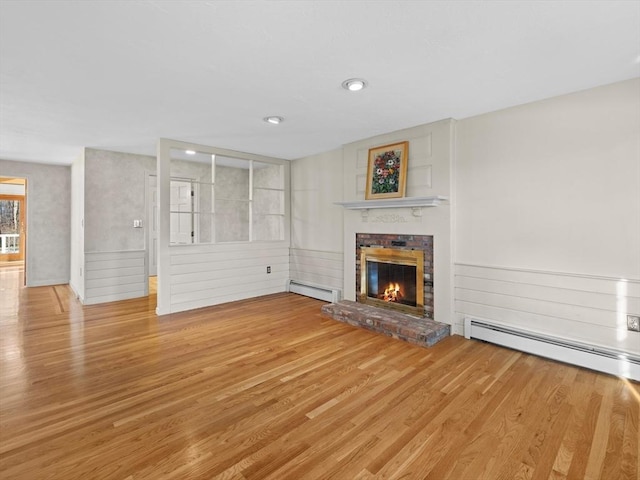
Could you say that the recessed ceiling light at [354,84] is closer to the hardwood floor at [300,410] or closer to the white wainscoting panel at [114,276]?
the hardwood floor at [300,410]

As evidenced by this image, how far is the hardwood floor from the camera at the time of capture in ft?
5.49

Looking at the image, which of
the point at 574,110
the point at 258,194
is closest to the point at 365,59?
the point at 574,110

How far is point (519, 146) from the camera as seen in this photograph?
3.19 m

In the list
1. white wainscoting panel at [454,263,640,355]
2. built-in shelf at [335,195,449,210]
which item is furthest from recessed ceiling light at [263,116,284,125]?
white wainscoting panel at [454,263,640,355]

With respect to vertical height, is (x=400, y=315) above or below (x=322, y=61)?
below

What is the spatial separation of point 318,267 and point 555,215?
3.37 meters

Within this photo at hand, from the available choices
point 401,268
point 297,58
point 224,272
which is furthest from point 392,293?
point 297,58

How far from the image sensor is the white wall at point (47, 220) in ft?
20.3

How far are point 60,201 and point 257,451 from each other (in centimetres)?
705

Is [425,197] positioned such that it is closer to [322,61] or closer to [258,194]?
[322,61]

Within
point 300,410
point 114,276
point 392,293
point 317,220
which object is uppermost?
point 317,220

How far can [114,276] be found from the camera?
539cm

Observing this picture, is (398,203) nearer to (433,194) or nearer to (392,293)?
(433,194)

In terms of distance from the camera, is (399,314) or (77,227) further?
(77,227)
